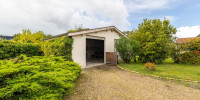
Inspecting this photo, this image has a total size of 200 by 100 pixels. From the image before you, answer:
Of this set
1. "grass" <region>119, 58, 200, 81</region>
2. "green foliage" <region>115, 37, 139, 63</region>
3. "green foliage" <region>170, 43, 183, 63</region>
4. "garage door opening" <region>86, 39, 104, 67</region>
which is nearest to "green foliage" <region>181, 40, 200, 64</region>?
"green foliage" <region>170, 43, 183, 63</region>

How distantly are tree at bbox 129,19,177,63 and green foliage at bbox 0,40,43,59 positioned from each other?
12.2 metres

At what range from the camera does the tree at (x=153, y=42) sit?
28.4 feet

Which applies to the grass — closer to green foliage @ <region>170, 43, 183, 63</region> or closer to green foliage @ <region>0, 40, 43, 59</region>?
green foliage @ <region>170, 43, 183, 63</region>

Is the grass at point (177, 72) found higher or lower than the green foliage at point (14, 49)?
lower

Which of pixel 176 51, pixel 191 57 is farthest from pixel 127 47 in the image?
pixel 191 57

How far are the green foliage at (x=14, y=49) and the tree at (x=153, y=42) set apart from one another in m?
12.2

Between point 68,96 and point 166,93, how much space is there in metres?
3.75

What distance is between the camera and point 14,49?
8078mm

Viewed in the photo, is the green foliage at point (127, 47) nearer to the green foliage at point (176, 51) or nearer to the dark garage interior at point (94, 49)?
the green foliage at point (176, 51)

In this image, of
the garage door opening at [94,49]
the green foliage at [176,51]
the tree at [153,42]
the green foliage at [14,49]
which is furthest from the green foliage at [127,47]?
the green foliage at [14,49]

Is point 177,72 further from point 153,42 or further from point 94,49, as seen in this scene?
point 94,49

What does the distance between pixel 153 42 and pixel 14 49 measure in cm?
1396

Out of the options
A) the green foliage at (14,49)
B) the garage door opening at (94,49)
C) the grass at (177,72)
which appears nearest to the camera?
the grass at (177,72)

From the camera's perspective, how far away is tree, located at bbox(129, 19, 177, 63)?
8648 millimetres
